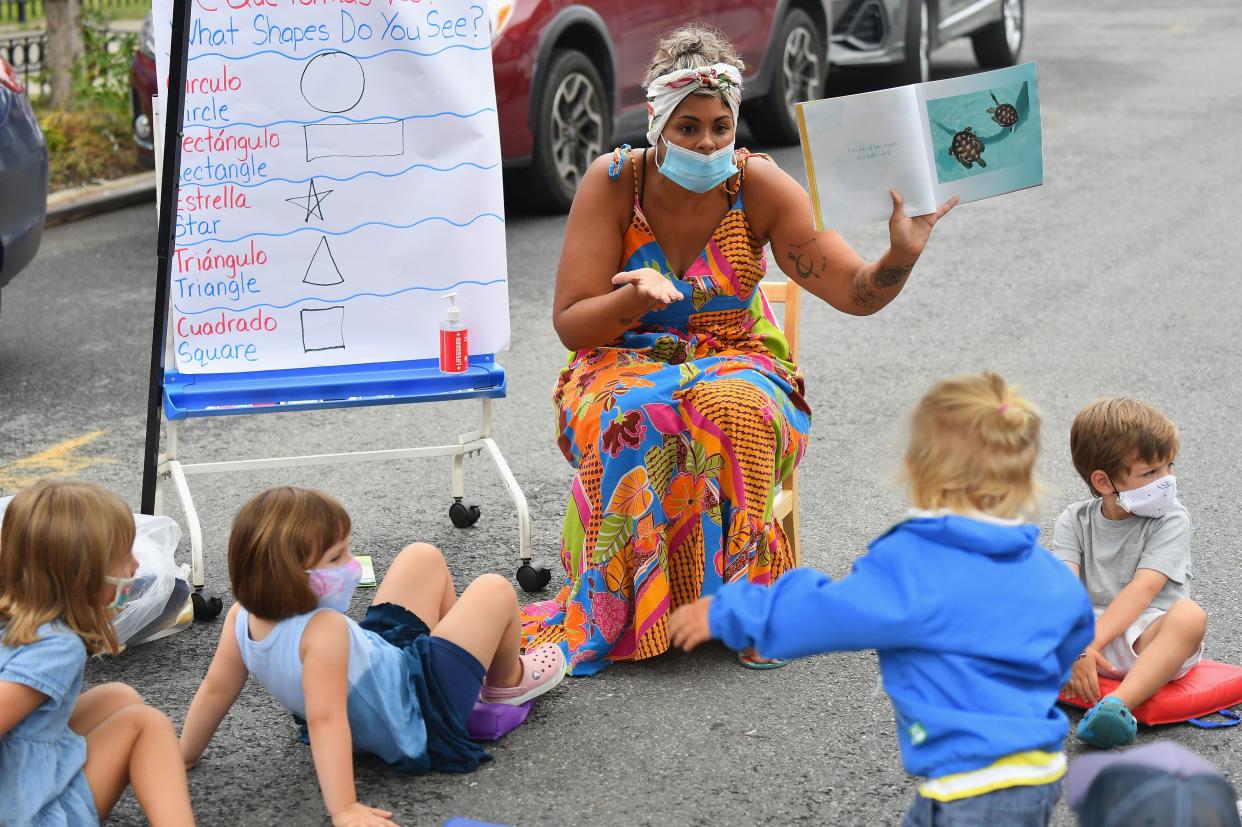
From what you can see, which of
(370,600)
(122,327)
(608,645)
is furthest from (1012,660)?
(122,327)

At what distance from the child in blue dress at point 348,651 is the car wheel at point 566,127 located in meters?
4.77

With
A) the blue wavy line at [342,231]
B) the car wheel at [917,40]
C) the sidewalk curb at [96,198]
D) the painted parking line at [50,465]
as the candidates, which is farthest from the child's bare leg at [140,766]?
the car wheel at [917,40]

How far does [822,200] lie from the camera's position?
10.9 feet

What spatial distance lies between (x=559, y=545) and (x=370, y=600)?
64 centimetres

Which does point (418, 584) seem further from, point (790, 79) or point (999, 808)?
point (790, 79)

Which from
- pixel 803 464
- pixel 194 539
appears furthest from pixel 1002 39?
pixel 194 539

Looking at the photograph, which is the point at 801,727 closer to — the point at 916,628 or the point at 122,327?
the point at 916,628

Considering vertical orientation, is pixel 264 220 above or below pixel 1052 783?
above

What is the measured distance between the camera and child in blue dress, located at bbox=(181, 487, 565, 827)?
284cm

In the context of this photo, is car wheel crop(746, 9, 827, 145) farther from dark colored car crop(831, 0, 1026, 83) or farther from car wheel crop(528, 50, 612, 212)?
car wheel crop(528, 50, 612, 212)

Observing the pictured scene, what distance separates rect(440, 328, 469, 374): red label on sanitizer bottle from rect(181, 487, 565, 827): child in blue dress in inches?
35.4

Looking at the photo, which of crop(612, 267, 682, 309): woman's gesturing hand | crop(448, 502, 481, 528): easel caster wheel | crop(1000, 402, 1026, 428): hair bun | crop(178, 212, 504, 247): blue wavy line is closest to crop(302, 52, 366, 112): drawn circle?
crop(178, 212, 504, 247): blue wavy line

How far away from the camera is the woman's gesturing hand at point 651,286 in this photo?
138 inches

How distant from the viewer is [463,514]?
4.50 meters
